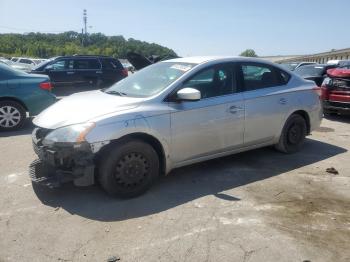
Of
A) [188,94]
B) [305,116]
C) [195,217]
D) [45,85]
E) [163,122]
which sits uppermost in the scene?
[188,94]

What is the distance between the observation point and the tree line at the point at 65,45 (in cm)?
8556

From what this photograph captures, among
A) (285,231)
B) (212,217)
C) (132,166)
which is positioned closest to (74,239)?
(132,166)

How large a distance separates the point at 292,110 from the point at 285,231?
2.80 metres

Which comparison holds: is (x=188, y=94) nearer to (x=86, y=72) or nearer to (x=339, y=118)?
(x=339, y=118)

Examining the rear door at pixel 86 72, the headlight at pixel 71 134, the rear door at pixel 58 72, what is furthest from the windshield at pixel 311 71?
the headlight at pixel 71 134

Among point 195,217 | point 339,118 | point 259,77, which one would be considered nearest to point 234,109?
point 259,77

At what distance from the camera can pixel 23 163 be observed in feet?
19.2

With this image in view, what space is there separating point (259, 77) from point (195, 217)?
268 centimetres

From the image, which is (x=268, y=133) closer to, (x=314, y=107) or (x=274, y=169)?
(x=274, y=169)

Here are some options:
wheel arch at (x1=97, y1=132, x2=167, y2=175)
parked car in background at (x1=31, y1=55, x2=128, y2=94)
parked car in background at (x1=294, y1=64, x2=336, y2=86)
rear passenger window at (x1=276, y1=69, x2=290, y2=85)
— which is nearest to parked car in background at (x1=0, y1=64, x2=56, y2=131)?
wheel arch at (x1=97, y1=132, x2=167, y2=175)

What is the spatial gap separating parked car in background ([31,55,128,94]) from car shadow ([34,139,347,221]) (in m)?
9.66

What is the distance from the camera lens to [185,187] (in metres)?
4.84

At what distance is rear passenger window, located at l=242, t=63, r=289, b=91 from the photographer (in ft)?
18.1

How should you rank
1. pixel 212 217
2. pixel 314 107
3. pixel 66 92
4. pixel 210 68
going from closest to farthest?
1. pixel 212 217
2. pixel 210 68
3. pixel 314 107
4. pixel 66 92
